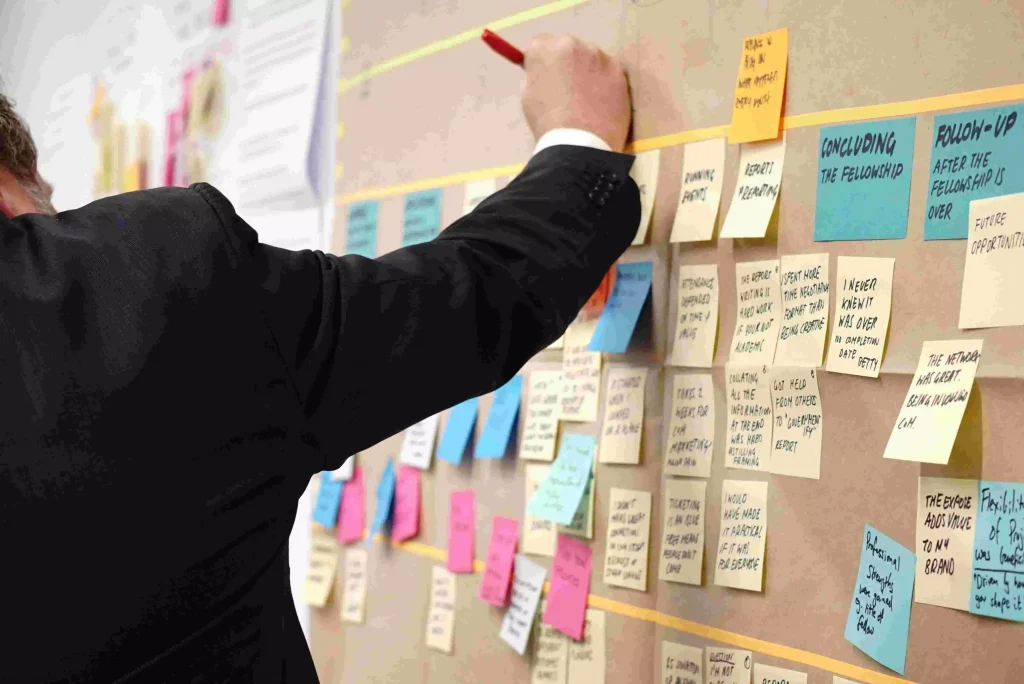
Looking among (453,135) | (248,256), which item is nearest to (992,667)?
(248,256)

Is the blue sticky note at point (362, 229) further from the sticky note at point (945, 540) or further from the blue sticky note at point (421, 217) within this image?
the sticky note at point (945, 540)

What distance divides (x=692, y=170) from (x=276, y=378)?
0.46 m

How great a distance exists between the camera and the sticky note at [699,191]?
2.88 ft

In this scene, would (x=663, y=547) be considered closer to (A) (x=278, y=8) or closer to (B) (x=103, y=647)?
(B) (x=103, y=647)

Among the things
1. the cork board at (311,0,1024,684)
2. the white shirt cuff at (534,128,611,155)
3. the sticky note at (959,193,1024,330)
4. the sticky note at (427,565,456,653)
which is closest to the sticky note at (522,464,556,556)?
the cork board at (311,0,1024,684)

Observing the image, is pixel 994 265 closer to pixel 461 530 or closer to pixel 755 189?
pixel 755 189

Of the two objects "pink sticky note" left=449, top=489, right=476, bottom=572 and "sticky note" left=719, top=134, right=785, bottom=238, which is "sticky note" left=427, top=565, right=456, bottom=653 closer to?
"pink sticky note" left=449, top=489, right=476, bottom=572

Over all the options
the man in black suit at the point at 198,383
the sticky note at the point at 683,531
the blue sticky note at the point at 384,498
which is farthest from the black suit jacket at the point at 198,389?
the blue sticky note at the point at 384,498

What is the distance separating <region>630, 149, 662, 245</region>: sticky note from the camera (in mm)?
932

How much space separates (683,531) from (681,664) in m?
0.13

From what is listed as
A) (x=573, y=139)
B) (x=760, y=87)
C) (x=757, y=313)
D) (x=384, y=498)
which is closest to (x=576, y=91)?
(x=573, y=139)

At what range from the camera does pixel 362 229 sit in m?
1.32

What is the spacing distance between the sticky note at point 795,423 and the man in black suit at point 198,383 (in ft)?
0.65

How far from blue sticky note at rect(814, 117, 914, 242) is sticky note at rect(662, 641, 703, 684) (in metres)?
0.41
